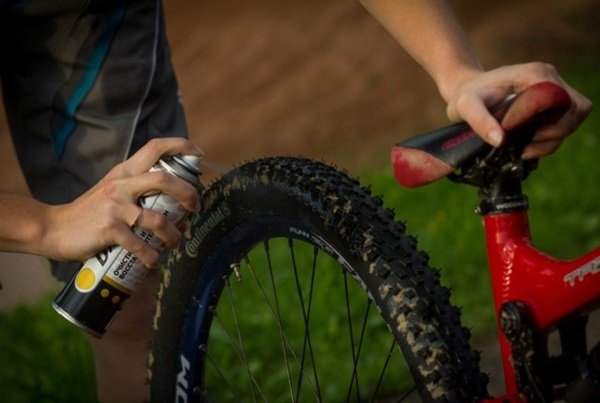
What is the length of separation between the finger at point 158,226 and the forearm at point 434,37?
1.63 ft

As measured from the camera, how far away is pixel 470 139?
209cm

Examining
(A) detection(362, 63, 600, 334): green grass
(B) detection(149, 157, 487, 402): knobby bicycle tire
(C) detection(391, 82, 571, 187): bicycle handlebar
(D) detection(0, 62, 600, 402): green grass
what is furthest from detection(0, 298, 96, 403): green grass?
(C) detection(391, 82, 571, 187): bicycle handlebar

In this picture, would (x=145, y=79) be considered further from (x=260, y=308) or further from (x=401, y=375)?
(x=260, y=308)

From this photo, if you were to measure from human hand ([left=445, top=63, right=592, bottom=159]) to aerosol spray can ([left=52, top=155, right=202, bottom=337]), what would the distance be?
0.49 metres

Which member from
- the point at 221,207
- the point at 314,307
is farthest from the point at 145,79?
the point at 314,307

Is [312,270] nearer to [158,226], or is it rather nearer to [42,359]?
[158,226]

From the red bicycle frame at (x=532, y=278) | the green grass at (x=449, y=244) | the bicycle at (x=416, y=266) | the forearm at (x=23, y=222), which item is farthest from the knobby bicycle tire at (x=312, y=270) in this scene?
the green grass at (x=449, y=244)

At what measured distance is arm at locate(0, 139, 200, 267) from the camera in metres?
2.34

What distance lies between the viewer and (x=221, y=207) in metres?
2.63

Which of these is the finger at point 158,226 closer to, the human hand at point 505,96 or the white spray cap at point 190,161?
the white spray cap at point 190,161

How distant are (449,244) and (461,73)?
327cm

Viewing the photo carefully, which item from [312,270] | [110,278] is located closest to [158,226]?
[110,278]

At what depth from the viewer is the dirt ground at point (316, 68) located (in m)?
8.16

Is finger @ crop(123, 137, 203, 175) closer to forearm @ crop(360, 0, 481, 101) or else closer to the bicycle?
the bicycle
